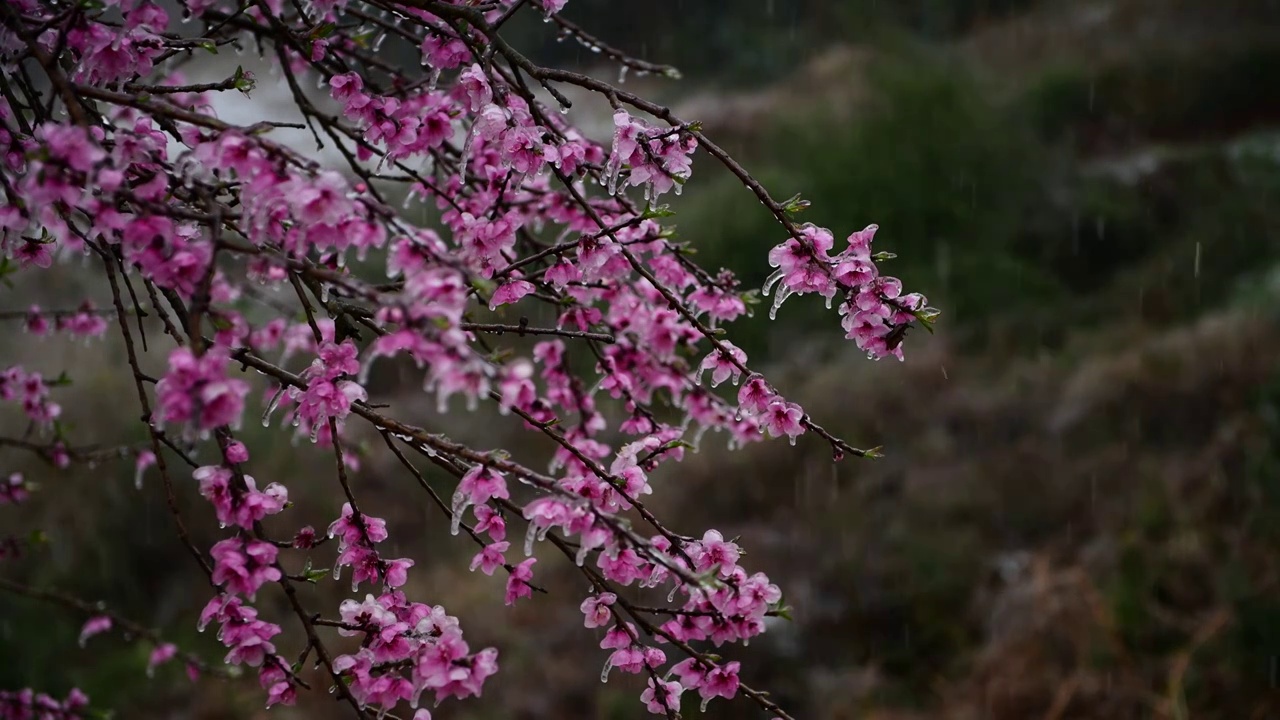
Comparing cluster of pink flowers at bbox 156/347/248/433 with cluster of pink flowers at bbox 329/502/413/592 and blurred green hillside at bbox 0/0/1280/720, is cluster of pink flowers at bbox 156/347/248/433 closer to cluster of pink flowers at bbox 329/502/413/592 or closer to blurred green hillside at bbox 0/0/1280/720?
cluster of pink flowers at bbox 329/502/413/592

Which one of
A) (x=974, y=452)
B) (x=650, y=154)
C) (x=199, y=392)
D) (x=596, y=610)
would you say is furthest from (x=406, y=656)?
(x=974, y=452)

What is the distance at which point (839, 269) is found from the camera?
59.4 inches


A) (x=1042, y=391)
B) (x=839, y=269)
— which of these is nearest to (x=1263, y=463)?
(x=1042, y=391)

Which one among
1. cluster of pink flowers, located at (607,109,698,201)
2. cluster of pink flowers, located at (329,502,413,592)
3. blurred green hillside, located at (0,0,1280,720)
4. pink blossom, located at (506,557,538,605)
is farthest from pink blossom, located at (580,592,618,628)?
blurred green hillside, located at (0,0,1280,720)

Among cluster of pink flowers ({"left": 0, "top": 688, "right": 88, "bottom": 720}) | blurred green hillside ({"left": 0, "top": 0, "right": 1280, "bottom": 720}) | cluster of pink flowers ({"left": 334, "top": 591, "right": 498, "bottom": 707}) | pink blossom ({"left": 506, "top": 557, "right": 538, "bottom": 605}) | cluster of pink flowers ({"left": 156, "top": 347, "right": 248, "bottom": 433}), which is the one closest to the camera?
cluster of pink flowers ({"left": 156, "top": 347, "right": 248, "bottom": 433})

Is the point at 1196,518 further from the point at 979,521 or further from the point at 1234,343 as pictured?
the point at 1234,343

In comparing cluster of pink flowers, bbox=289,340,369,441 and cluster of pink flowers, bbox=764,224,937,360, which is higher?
cluster of pink flowers, bbox=764,224,937,360

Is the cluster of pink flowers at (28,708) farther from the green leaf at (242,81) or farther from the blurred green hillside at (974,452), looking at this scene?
the blurred green hillside at (974,452)

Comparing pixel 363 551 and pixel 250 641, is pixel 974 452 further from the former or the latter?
pixel 250 641

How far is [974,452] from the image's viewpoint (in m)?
5.40

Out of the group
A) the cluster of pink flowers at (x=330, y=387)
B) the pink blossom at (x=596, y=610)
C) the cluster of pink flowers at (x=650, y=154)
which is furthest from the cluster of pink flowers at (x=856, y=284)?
the cluster of pink flowers at (x=330, y=387)

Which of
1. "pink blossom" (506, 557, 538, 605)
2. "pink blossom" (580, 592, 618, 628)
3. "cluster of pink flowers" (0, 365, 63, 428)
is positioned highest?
"cluster of pink flowers" (0, 365, 63, 428)

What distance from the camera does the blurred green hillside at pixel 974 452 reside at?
12.8ft

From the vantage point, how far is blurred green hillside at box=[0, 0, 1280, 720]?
390 centimetres
